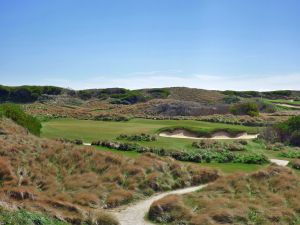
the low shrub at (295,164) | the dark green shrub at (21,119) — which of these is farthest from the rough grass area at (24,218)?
the dark green shrub at (21,119)

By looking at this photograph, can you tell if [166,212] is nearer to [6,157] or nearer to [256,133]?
[6,157]

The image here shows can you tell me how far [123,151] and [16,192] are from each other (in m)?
13.7

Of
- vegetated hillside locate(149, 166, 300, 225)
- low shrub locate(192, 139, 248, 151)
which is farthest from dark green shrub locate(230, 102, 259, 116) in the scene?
vegetated hillside locate(149, 166, 300, 225)

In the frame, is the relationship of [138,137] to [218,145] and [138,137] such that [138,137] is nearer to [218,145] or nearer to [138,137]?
[138,137]

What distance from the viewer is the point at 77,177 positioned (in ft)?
77.7

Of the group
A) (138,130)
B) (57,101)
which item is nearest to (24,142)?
(138,130)

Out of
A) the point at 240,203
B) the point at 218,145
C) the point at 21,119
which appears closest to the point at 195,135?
the point at 218,145

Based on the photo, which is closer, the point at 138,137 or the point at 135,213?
the point at 135,213

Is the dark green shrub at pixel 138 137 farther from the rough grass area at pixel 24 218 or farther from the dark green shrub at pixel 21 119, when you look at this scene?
the rough grass area at pixel 24 218

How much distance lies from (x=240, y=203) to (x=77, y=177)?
9164 mm

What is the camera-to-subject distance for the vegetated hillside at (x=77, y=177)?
1830 cm

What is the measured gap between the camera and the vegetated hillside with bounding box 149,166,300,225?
58.4ft

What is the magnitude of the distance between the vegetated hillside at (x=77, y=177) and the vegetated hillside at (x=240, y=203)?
8.24 ft

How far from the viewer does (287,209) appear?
18781 mm
